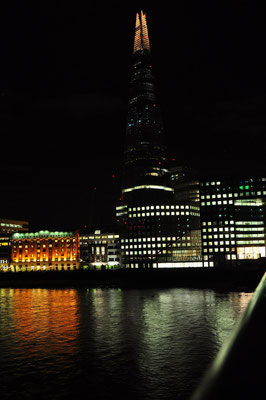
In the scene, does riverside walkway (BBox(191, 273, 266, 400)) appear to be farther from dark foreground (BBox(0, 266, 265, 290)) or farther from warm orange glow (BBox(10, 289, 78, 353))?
dark foreground (BBox(0, 266, 265, 290))

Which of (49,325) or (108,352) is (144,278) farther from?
(108,352)

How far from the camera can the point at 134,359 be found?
2830 centimetres

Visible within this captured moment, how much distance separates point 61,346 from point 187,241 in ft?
442

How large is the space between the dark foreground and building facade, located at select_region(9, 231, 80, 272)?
42419 mm

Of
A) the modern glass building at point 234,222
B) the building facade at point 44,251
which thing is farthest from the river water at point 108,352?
the building facade at point 44,251

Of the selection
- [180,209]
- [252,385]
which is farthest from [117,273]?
[252,385]

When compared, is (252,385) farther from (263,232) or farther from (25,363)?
(263,232)

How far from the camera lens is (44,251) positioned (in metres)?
193

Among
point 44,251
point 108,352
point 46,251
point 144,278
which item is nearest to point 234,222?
point 144,278

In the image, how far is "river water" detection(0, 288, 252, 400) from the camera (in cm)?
2178

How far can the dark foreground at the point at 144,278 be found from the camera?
115 m

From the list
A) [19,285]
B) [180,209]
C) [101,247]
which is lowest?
[19,285]

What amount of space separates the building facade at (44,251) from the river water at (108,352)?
448 feet

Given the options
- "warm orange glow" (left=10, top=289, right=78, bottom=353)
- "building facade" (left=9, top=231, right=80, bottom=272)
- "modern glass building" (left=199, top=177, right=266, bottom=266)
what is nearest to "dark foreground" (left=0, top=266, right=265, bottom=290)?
"modern glass building" (left=199, top=177, right=266, bottom=266)
